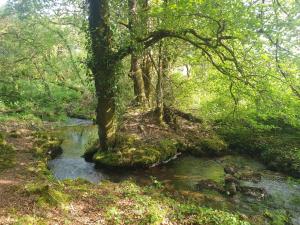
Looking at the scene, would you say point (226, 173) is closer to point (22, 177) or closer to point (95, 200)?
point (95, 200)

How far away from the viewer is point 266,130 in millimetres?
18141

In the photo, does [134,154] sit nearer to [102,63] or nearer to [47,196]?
[102,63]

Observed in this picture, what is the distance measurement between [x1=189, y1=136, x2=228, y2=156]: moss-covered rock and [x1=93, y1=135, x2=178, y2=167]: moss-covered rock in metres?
1.58

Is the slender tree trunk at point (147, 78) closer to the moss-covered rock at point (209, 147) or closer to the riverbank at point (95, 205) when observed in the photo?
the moss-covered rock at point (209, 147)

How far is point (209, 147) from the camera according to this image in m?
17.1

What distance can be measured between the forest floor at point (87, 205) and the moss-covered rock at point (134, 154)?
324cm

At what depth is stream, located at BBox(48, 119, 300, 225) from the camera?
10.9 metres

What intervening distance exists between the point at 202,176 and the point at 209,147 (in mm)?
3651

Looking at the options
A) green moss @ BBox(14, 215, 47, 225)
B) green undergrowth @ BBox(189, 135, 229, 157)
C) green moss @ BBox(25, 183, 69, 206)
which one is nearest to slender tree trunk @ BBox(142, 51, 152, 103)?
green undergrowth @ BBox(189, 135, 229, 157)

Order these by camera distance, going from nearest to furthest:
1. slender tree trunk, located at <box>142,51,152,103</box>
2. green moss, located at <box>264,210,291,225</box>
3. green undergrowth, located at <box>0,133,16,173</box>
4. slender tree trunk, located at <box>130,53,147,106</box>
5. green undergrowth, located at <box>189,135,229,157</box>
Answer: green moss, located at <box>264,210,291,225</box>
green undergrowth, located at <box>0,133,16,173</box>
green undergrowth, located at <box>189,135,229,157</box>
slender tree trunk, located at <box>130,53,147,106</box>
slender tree trunk, located at <box>142,51,152,103</box>

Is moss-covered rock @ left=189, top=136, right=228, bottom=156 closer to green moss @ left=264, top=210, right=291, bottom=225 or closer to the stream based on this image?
the stream

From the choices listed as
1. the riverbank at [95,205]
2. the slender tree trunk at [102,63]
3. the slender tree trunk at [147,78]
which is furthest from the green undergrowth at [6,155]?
the slender tree trunk at [147,78]

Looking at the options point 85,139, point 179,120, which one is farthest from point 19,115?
point 179,120

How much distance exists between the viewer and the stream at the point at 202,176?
10945 millimetres
